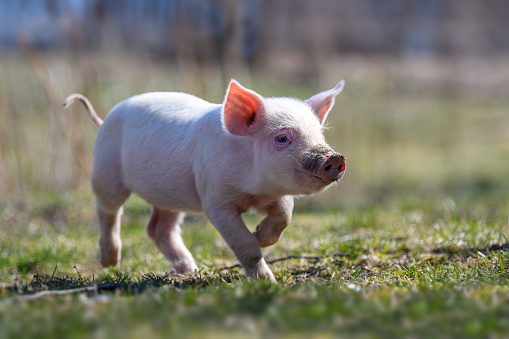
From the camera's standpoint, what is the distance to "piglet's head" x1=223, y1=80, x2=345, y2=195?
11.6ft

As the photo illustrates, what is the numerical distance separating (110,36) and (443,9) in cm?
1525

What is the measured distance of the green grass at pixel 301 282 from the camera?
233cm

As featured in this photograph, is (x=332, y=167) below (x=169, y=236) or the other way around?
the other way around

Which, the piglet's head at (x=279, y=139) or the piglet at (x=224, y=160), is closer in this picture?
the piglet's head at (x=279, y=139)

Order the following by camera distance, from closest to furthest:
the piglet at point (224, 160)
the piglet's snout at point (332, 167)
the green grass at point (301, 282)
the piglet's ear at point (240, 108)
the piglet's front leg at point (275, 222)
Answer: the green grass at point (301, 282)
the piglet's snout at point (332, 167)
the piglet at point (224, 160)
the piglet's ear at point (240, 108)
the piglet's front leg at point (275, 222)

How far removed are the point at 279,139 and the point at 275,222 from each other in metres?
0.61

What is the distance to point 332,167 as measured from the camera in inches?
133

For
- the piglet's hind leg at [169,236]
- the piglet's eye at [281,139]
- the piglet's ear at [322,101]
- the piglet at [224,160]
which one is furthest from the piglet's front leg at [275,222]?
the piglet's hind leg at [169,236]

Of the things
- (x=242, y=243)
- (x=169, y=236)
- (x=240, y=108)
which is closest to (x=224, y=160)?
(x=240, y=108)

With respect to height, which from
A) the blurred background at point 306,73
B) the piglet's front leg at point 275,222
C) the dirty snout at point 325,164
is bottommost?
the blurred background at point 306,73

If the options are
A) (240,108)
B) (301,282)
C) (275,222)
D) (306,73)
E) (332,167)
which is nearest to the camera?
(332,167)

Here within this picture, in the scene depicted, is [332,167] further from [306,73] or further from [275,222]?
[306,73]

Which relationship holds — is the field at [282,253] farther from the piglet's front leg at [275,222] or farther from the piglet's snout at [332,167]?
the piglet's snout at [332,167]

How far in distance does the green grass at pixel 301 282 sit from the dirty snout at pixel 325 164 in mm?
584
